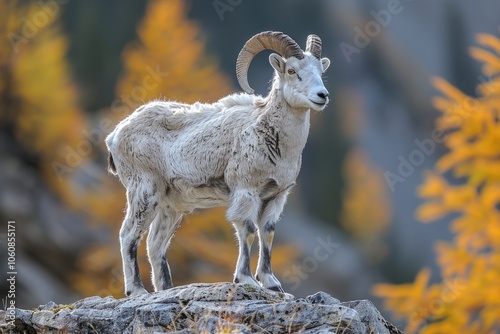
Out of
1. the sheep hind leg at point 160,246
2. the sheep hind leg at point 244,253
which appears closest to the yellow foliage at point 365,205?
the sheep hind leg at point 160,246

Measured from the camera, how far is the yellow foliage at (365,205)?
32.0m

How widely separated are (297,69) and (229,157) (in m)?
1.18

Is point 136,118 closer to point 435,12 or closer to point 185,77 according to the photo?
point 185,77

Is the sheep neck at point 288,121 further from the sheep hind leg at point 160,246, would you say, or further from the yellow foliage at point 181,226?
the yellow foliage at point 181,226

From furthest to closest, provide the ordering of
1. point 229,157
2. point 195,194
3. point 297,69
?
point 195,194 < point 229,157 < point 297,69

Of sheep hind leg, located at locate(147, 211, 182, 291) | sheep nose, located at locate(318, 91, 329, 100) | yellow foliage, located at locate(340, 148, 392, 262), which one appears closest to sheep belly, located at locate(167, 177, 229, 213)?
sheep hind leg, located at locate(147, 211, 182, 291)

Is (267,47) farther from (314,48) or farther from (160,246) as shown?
(160,246)

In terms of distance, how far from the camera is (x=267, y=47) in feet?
31.1

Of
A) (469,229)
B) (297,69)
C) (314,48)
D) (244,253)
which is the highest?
(469,229)

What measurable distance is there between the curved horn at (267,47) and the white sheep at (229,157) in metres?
0.01

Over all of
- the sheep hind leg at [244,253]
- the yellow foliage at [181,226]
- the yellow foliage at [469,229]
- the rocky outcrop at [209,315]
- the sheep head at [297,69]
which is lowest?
the rocky outcrop at [209,315]

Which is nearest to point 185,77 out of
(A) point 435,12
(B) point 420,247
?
(B) point 420,247

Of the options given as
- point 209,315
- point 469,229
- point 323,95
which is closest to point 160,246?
point 209,315

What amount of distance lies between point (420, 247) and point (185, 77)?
10.9 m
